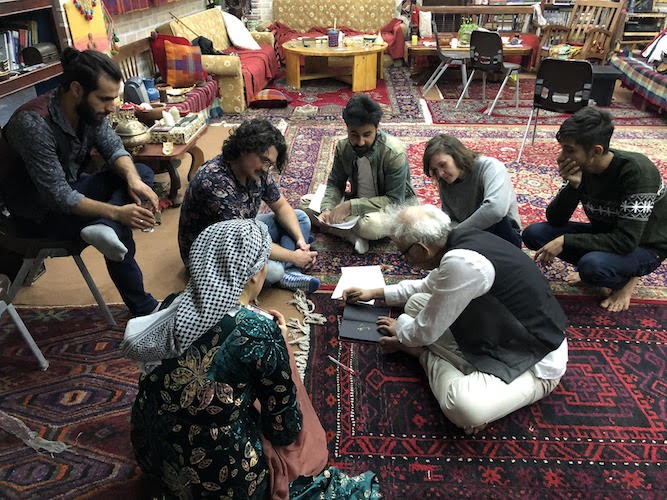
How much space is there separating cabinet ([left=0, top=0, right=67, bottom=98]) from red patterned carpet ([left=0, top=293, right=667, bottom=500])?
61.2 inches

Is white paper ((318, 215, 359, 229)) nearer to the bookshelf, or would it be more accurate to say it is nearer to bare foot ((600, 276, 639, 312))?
bare foot ((600, 276, 639, 312))

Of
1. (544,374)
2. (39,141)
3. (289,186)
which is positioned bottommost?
(289,186)

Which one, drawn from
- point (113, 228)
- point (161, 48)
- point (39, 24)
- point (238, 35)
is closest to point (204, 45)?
point (161, 48)

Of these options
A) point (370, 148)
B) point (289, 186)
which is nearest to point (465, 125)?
point (289, 186)

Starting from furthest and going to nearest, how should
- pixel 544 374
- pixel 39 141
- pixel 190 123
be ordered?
pixel 190 123, pixel 39 141, pixel 544 374

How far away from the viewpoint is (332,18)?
770 cm

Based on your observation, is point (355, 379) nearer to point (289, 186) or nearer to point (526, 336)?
point (526, 336)

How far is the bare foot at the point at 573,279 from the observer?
8.78 ft

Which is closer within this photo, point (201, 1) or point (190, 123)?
point (190, 123)

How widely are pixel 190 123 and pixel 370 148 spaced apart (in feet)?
4.89

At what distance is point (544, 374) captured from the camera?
1819 millimetres

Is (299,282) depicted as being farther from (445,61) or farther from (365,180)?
(445,61)

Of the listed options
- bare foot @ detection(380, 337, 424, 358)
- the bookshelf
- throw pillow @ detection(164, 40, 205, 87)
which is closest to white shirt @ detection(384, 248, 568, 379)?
bare foot @ detection(380, 337, 424, 358)

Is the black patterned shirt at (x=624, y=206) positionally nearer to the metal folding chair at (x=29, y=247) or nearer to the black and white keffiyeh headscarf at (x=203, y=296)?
the black and white keffiyeh headscarf at (x=203, y=296)
